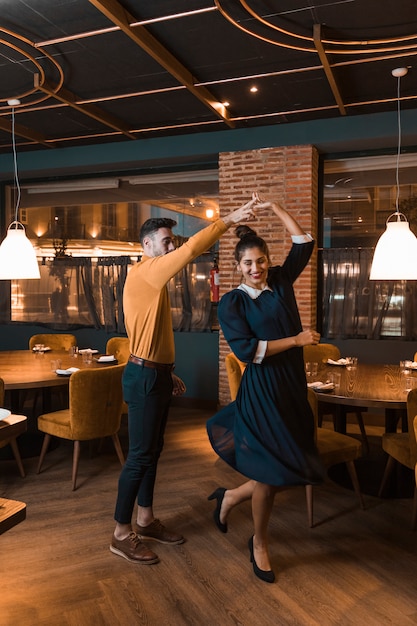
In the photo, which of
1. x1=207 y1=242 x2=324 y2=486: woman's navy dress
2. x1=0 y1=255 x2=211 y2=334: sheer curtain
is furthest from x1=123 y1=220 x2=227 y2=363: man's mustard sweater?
x1=0 y1=255 x2=211 y2=334: sheer curtain

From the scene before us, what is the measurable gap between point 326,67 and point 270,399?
2.72m

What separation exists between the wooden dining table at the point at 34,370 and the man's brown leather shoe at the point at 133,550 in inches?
54.9

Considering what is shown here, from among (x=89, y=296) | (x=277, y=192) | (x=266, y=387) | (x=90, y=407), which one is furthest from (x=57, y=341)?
(x=266, y=387)

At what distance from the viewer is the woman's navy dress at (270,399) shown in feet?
8.09

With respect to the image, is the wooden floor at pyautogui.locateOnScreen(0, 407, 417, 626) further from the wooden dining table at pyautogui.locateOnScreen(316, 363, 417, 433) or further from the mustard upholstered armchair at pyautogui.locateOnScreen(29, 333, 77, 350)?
the mustard upholstered armchair at pyautogui.locateOnScreen(29, 333, 77, 350)

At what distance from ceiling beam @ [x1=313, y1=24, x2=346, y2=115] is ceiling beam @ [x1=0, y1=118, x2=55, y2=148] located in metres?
3.28

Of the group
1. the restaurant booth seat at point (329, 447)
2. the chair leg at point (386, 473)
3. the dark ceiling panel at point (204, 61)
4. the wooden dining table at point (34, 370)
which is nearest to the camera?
the restaurant booth seat at point (329, 447)

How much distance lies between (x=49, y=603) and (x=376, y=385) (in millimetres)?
2372

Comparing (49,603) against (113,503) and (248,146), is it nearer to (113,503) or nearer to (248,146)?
(113,503)

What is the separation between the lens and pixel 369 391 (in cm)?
343

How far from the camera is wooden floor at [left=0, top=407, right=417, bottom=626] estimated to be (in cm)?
235

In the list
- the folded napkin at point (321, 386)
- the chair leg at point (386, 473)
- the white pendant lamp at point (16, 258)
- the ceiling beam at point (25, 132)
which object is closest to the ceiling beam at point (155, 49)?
the white pendant lamp at point (16, 258)

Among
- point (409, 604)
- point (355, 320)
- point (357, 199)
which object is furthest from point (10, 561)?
point (357, 199)

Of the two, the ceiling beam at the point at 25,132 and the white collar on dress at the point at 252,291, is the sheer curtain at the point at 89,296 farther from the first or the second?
the white collar on dress at the point at 252,291
